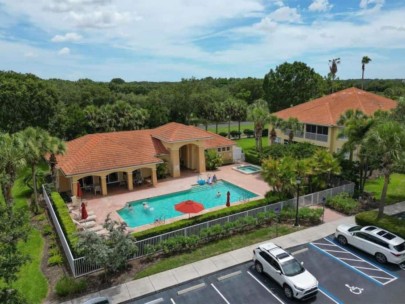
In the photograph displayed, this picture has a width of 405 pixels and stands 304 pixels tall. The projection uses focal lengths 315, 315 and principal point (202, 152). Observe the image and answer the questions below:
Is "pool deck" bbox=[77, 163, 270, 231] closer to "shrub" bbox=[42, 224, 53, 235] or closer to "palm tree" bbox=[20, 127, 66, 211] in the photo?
"shrub" bbox=[42, 224, 53, 235]

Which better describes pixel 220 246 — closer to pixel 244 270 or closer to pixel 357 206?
pixel 244 270

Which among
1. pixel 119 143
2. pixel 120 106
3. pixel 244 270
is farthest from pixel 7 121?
pixel 244 270

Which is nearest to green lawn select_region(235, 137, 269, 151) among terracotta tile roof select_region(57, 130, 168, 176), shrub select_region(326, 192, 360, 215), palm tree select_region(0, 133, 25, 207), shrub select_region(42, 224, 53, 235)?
terracotta tile roof select_region(57, 130, 168, 176)

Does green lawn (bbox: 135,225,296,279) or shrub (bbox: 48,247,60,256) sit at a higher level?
green lawn (bbox: 135,225,296,279)

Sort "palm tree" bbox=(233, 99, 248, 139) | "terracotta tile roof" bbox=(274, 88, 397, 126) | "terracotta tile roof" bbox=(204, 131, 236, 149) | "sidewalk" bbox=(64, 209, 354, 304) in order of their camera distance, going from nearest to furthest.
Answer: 1. "sidewalk" bbox=(64, 209, 354, 304)
2. "terracotta tile roof" bbox=(204, 131, 236, 149)
3. "terracotta tile roof" bbox=(274, 88, 397, 126)
4. "palm tree" bbox=(233, 99, 248, 139)

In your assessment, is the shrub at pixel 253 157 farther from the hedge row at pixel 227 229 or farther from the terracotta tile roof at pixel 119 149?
the hedge row at pixel 227 229

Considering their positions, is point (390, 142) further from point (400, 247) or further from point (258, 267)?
point (258, 267)

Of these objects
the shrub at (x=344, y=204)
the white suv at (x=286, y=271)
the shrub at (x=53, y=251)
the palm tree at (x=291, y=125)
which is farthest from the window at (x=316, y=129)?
the shrub at (x=53, y=251)
